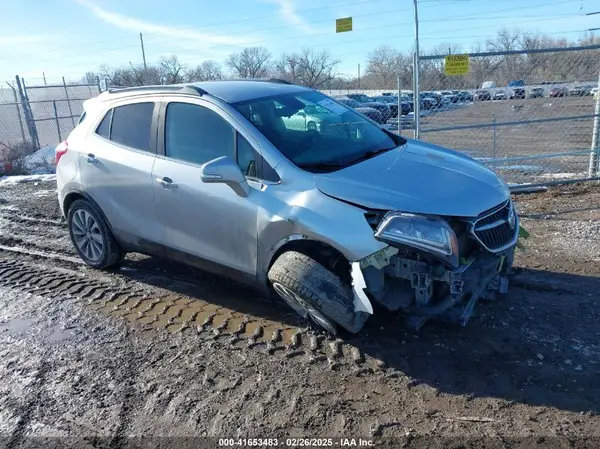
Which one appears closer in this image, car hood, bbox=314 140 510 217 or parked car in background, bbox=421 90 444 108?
car hood, bbox=314 140 510 217

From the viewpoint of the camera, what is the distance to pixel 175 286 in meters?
4.87

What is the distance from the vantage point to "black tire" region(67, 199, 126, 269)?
199 inches

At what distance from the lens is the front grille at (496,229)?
11.2 feet

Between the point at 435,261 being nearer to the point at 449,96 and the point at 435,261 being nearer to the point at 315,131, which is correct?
the point at 315,131

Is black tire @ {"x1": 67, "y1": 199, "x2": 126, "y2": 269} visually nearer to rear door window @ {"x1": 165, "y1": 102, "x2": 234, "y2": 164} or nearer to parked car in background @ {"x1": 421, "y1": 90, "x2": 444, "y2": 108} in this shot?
rear door window @ {"x1": 165, "y1": 102, "x2": 234, "y2": 164}

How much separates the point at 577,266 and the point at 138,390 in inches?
164

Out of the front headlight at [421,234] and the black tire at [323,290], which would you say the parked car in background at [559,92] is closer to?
the front headlight at [421,234]

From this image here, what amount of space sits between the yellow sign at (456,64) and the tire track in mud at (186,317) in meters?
4.81

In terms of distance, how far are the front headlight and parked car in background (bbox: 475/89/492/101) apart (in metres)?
5.73

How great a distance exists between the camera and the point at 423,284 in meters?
3.28

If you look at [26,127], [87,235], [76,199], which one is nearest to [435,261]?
[87,235]

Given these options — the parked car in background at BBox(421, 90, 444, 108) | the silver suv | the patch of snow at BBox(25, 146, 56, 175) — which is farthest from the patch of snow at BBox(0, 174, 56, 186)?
the parked car in background at BBox(421, 90, 444, 108)

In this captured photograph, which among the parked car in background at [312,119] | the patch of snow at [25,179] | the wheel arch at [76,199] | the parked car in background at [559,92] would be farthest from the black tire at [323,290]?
the patch of snow at [25,179]

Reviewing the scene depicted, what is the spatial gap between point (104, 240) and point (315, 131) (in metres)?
2.51
